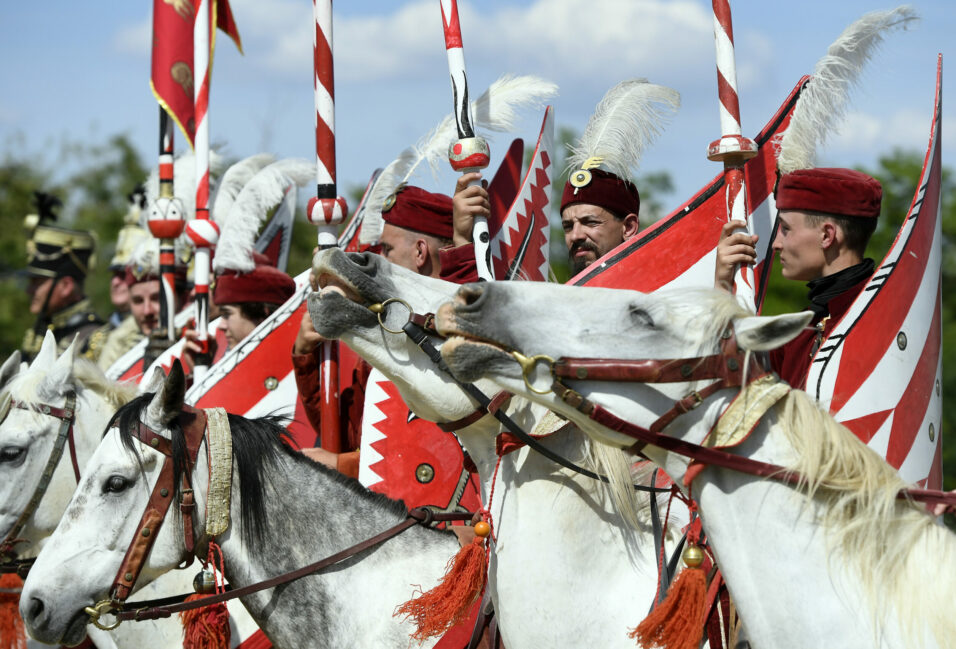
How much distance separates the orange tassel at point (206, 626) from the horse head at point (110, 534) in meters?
0.27

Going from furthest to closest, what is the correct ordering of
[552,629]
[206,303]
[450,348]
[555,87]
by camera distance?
1. [206,303]
2. [555,87]
3. [552,629]
4. [450,348]

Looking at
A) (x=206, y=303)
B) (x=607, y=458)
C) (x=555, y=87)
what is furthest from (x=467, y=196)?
(x=206, y=303)

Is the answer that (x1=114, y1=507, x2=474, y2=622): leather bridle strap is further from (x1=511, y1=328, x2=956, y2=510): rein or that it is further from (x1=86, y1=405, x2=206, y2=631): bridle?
(x1=511, y1=328, x2=956, y2=510): rein

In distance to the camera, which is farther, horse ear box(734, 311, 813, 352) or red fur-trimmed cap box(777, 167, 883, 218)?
red fur-trimmed cap box(777, 167, 883, 218)

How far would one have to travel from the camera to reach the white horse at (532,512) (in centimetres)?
293

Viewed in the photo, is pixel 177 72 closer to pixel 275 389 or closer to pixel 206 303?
pixel 206 303

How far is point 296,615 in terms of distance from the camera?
3.62m

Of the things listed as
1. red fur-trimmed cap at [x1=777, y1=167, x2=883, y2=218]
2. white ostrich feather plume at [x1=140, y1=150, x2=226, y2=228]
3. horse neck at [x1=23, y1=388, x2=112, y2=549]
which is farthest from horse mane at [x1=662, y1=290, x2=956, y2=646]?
white ostrich feather plume at [x1=140, y1=150, x2=226, y2=228]

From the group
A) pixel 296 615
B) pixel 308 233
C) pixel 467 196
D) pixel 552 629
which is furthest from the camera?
pixel 308 233

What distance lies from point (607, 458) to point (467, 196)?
4.02 ft

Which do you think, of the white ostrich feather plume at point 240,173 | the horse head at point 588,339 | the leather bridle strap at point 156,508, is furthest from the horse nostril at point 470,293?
the white ostrich feather plume at point 240,173

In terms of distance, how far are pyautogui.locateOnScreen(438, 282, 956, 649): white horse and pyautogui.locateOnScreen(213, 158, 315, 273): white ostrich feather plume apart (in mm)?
4296

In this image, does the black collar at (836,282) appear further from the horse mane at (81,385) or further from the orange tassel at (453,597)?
the horse mane at (81,385)

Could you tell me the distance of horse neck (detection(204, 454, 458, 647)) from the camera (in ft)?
11.9
